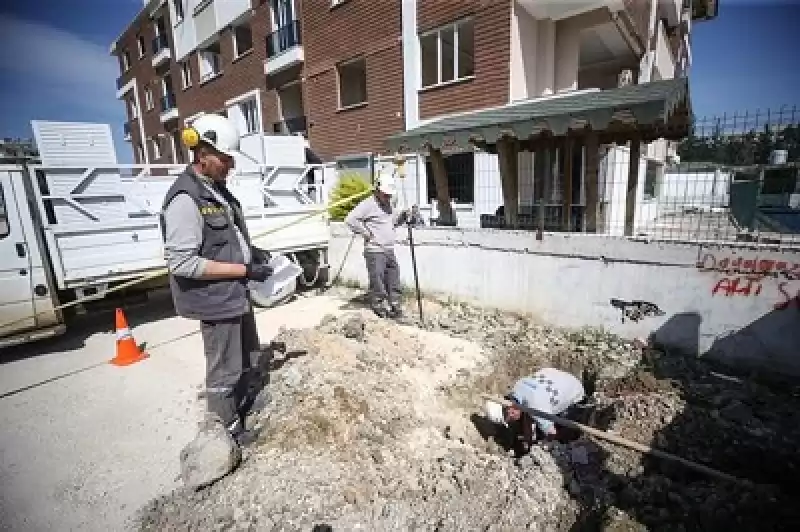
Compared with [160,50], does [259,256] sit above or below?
below

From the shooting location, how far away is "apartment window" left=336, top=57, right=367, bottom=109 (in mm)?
12883

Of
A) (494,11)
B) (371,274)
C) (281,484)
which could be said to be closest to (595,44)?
(494,11)

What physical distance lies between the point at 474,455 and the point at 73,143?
6.03 m

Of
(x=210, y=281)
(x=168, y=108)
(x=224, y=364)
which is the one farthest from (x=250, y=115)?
(x=224, y=364)

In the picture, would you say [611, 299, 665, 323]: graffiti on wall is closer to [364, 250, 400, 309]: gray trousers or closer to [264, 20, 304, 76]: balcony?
[364, 250, 400, 309]: gray trousers

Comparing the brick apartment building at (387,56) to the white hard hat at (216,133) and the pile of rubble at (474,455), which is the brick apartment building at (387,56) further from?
the white hard hat at (216,133)

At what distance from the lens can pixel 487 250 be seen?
570 cm

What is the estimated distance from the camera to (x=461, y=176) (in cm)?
987

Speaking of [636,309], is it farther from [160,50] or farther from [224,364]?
[160,50]

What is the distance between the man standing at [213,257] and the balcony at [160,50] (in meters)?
24.4

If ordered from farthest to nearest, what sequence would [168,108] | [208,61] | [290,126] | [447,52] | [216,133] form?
[168,108] → [208,61] → [290,126] → [447,52] → [216,133]

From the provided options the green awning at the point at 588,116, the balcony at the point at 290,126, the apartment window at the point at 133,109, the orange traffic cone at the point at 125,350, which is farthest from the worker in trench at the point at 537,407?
the apartment window at the point at 133,109

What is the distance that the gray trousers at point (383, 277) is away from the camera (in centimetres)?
559

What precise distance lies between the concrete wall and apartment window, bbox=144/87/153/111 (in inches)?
1065
